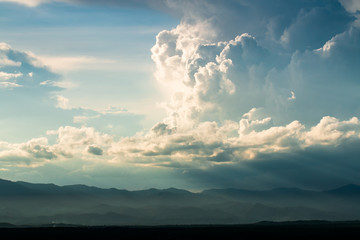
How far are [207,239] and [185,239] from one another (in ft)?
36.2

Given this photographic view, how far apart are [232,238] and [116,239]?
2289 inches

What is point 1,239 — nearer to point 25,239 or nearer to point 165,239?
point 25,239

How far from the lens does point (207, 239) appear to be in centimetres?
18788

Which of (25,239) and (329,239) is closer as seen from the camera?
(329,239)

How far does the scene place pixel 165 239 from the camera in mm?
184750

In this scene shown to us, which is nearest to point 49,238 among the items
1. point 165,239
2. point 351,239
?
point 165,239

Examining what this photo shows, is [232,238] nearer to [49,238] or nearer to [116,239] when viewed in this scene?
[116,239]

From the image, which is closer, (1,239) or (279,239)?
(279,239)

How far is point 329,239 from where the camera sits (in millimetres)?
178750

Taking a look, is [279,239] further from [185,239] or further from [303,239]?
[185,239]

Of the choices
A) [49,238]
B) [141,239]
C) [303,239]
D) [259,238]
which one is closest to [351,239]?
[303,239]

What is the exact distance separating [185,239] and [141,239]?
71.4 ft

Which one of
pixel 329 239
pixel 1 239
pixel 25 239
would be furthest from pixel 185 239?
pixel 1 239

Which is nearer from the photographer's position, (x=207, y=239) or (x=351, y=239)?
(x=351, y=239)
